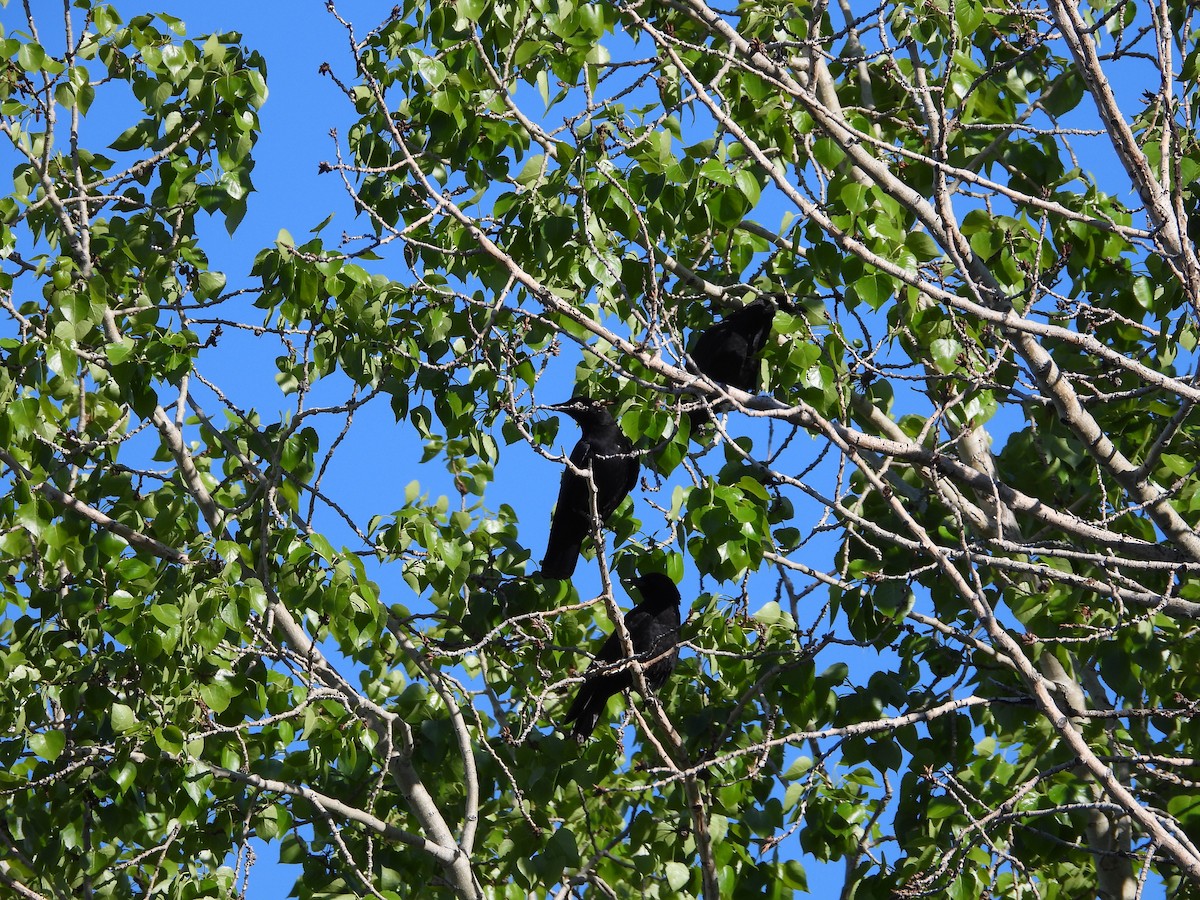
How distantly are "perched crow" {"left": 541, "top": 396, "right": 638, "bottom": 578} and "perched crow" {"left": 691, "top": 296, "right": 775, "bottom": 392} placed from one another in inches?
19.2

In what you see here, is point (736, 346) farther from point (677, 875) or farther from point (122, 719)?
point (122, 719)

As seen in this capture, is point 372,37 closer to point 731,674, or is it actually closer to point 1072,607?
point 731,674

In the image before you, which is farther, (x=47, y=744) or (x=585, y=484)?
(x=585, y=484)

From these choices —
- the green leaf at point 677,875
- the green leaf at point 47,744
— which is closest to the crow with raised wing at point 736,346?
the green leaf at point 677,875

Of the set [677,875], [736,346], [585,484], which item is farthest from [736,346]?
[677,875]

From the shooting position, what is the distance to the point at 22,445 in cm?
464

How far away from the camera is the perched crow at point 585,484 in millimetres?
5242

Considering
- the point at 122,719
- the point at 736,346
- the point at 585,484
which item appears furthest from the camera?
the point at 736,346

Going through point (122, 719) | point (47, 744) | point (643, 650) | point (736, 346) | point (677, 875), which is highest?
point (736, 346)

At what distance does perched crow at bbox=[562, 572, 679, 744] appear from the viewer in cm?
500

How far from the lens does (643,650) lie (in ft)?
17.3

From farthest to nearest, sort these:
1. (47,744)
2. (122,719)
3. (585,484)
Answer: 1. (585,484)
2. (47,744)
3. (122,719)

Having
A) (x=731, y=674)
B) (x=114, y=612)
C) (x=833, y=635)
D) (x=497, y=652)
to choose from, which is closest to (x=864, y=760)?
(x=833, y=635)

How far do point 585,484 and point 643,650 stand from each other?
688mm
